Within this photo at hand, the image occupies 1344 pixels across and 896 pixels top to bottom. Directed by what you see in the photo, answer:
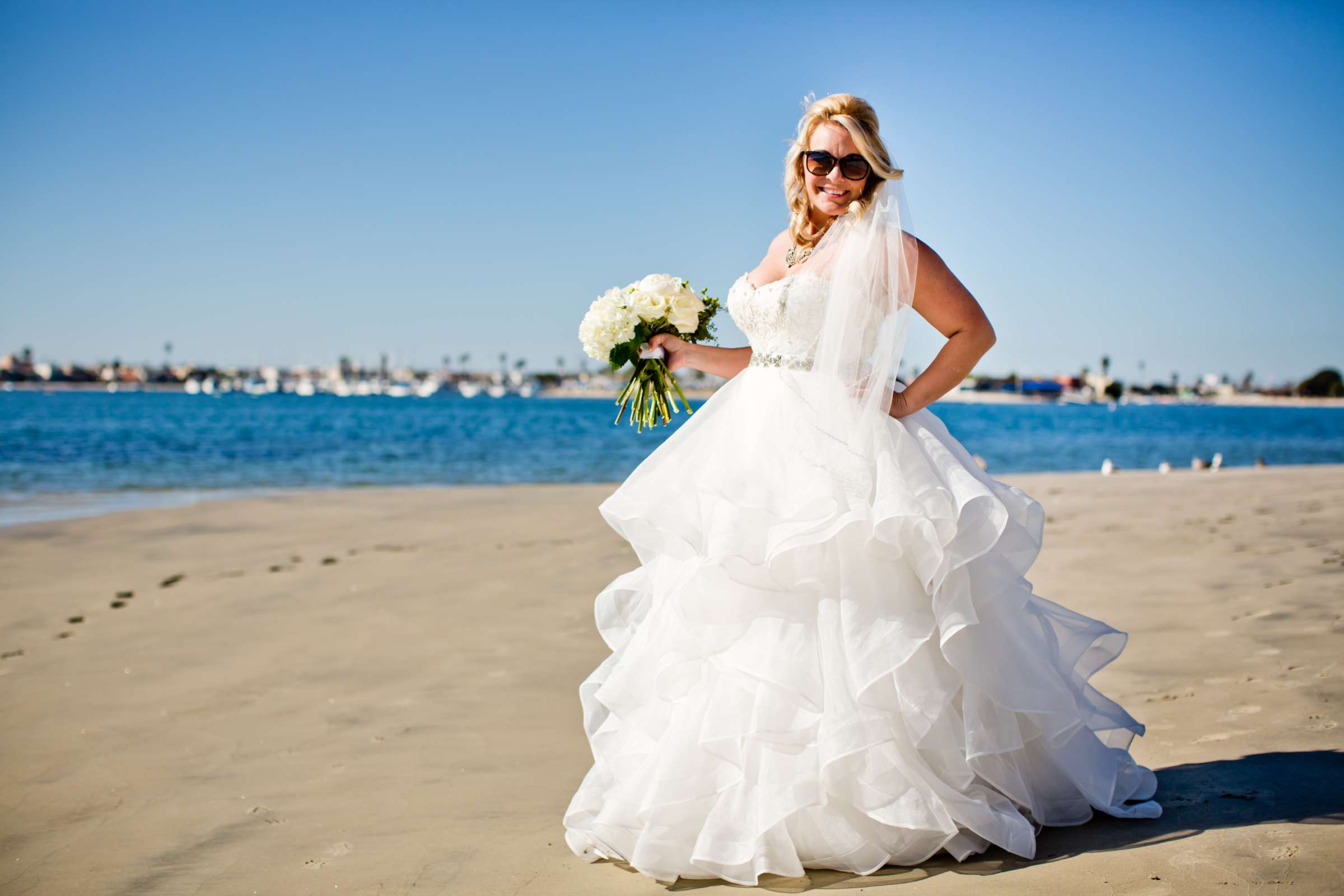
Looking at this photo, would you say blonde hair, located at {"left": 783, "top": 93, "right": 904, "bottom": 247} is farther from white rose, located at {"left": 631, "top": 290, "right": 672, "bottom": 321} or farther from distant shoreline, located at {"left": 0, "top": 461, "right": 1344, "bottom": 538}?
distant shoreline, located at {"left": 0, "top": 461, "right": 1344, "bottom": 538}

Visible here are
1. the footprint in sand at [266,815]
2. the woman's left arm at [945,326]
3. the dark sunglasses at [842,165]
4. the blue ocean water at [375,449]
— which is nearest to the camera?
the woman's left arm at [945,326]

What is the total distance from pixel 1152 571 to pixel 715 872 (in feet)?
20.0

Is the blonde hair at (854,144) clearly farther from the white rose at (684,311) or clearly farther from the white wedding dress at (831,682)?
the white wedding dress at (831,682)

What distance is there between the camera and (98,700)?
5.02 meters

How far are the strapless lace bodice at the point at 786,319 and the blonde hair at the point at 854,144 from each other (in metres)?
0.28

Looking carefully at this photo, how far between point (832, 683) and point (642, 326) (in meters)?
1.70

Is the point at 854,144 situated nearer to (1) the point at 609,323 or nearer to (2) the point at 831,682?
(1) the point at 609,323

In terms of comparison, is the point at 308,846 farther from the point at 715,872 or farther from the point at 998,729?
the point at 998,729

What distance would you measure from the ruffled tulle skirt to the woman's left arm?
174mm

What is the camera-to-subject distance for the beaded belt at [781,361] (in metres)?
3.24

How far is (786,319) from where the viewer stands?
10.7ft

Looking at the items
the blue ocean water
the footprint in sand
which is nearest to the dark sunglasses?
the footprint in sand

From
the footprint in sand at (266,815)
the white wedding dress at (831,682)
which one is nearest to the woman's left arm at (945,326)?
the white wedding dress at (831,682)

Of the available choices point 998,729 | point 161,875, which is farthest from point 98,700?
point 998,729
